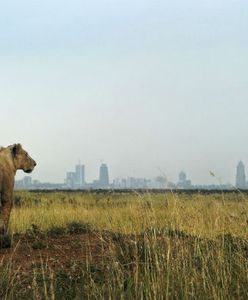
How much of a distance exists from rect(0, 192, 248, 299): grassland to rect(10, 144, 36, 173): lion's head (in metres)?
1.71

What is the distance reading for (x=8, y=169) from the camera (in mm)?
13727

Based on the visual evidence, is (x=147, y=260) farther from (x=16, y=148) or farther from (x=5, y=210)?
(x=16, y=148)

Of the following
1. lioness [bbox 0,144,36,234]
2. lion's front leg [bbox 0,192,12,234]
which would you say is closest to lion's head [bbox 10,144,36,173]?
lioness [bbox 0,144,36,234]

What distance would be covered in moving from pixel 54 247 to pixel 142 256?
7.40 ft

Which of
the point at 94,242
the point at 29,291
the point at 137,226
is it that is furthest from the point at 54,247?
the point at 29,291

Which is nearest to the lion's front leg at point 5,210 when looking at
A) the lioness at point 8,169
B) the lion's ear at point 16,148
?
the lioness at point 8,169

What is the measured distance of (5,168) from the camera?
1363 centimetres

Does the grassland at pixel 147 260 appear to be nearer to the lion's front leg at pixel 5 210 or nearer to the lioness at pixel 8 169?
the lion's front leg at pixel 5 210

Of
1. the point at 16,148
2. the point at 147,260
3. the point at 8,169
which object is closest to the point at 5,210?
the point at 8,169

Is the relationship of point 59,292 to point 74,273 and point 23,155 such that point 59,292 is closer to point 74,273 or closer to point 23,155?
point 74,273

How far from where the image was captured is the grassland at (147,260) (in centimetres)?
548

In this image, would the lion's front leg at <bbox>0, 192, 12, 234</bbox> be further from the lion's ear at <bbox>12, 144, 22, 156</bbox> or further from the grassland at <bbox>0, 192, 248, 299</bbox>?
the lion's ear at <bbox>12, 144, 22, 156</bbox>

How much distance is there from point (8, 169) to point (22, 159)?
1.57 meters

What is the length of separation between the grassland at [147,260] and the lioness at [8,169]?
2.33ft
